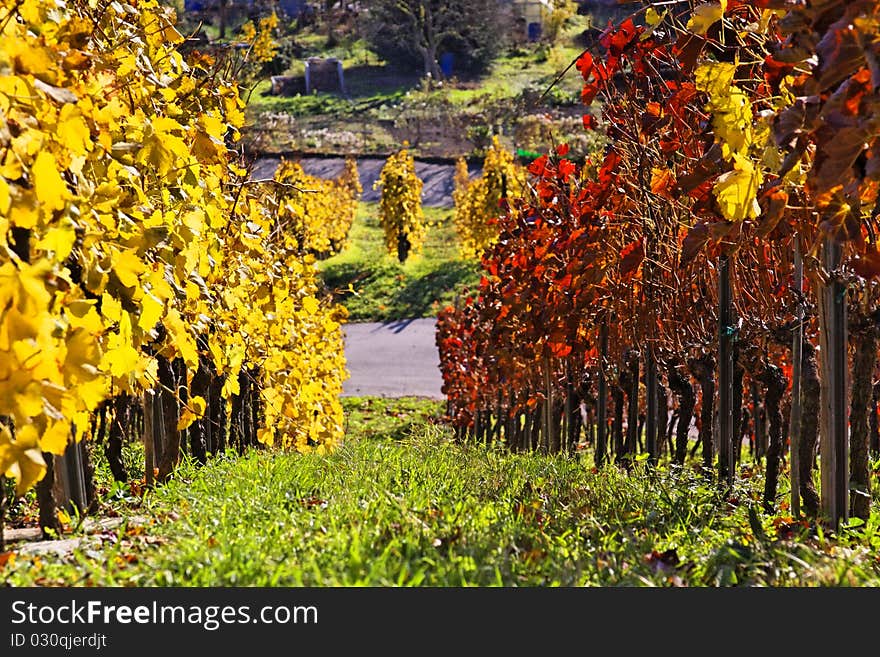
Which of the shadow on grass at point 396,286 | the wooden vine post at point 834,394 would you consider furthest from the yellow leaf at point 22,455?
the shadow on grass at point 396,286

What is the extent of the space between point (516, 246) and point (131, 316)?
16.3ft

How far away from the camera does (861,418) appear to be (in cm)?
414

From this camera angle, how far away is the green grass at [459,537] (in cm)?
287

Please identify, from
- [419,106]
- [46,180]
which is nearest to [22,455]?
[46,180]

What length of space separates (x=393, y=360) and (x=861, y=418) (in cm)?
2120

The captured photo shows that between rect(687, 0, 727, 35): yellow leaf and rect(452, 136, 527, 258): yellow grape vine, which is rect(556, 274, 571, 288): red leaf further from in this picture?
rect(452, 136, 527, 258): yellow grape vine

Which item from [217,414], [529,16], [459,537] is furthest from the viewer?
[529,16]

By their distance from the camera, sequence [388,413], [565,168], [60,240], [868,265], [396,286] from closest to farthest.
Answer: [60,240] < [868,265] < [565,168] < [388,413] < [396,286]

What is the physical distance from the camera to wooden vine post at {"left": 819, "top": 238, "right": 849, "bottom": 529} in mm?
3641

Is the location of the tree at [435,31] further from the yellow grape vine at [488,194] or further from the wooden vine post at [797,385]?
the wooden vine post at [797,385]

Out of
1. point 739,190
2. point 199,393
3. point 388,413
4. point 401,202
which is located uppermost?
point 739,190

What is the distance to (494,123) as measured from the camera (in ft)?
172

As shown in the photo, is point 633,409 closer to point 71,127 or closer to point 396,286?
point 71,127

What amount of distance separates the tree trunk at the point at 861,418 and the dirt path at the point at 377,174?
41541 millimetres
